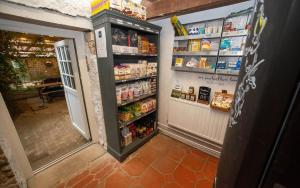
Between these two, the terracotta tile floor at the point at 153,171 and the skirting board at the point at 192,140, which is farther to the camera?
the skirting board at the point at 192,140

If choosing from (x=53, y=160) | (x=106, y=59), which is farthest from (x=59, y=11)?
(x=53, y=160)

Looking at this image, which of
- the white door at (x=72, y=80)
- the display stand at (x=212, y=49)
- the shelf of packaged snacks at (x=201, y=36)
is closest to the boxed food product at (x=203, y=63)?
the display stand at (x=212, y=49)

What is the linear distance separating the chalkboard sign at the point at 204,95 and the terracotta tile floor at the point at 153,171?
0.91 meters

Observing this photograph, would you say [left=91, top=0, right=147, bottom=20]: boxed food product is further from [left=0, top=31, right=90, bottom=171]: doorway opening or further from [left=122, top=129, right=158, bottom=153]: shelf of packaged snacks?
[left=122, top=129, right=158, bottom=153]: shelf of packaged snacks

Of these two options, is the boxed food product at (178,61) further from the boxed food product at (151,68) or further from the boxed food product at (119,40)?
the boxed food product at (119,40)

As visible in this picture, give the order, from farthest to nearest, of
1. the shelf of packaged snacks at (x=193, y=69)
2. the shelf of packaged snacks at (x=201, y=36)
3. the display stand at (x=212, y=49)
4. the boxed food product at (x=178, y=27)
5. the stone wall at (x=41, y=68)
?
1. the stone wall at (x=41, y=68)
2. the boxed food product at (x=178, y=27)
3. the shelf of packaged snacks at (x=193, y=69)
4. the shelf of packaged snacks at (x=201, y=36)
5. the display stand at (x=212, y=49)

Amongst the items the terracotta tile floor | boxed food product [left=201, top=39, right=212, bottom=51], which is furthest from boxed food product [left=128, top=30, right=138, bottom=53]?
the terracotta tile floor

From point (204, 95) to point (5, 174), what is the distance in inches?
95.7

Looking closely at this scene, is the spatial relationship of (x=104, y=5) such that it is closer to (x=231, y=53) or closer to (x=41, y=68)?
(x=231, y=53)

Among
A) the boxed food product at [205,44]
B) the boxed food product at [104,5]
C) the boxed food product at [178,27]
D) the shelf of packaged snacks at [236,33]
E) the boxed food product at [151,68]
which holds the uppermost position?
the boxed food product at [104,5]

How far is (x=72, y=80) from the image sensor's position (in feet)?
7.20

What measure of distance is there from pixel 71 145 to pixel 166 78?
215 centimetres

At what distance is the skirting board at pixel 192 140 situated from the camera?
199cm

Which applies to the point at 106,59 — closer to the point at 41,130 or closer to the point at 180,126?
the point at 180,126
